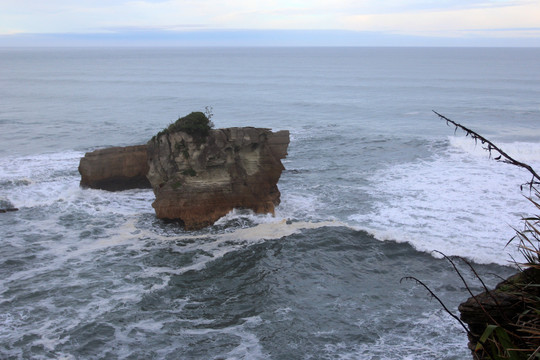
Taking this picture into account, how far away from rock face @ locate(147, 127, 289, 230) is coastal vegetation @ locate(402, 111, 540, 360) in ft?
50.8

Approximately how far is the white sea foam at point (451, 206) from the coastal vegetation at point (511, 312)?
33.7 ft

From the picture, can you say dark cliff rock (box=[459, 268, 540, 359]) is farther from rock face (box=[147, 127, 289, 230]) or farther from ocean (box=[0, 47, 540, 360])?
rock face (box=[147, 127, 289, 230])

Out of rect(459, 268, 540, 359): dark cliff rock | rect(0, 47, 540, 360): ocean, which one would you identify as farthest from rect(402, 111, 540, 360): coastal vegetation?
rect(0, 47, 540, 360): ocean

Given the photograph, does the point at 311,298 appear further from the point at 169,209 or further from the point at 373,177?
the point at 373,177

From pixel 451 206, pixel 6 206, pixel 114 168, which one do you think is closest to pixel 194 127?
pixel 114 168

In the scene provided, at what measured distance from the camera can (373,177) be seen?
28391 millimetres

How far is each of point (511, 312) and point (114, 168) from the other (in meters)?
22.9

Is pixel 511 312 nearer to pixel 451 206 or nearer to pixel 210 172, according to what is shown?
pixel 210 172

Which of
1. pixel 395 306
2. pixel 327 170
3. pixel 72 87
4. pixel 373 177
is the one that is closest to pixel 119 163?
pixel 327 170

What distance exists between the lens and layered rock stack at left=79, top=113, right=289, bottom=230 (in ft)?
68.6

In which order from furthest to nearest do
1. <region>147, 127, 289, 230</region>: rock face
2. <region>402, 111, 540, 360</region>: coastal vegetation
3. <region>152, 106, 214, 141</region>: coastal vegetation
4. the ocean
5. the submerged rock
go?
the submerged rock → <region>152, 106, 214, 141</region>: coastal vegetation → <region>147, 127, 289, 230</region>: rock face → the ocean → <region>402, 111, 540, 360</region>: coastal vegetation

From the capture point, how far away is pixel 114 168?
25641 millimetres

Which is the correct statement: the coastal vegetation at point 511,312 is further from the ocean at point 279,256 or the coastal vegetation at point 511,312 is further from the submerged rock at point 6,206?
the submerged rock at point 6,206

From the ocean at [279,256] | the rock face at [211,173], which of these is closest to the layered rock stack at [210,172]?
the rock face at [211,173]
